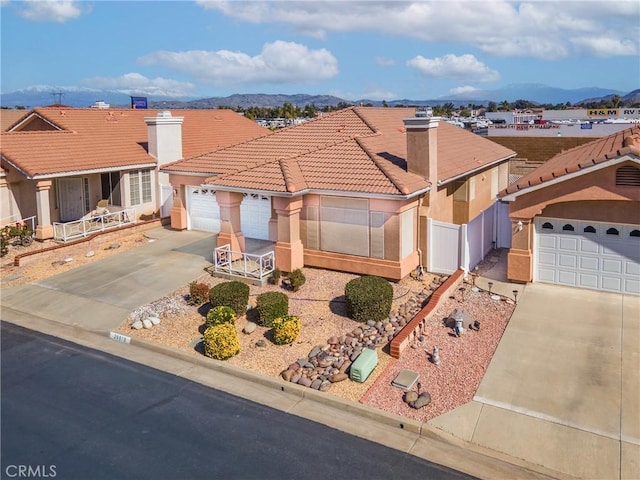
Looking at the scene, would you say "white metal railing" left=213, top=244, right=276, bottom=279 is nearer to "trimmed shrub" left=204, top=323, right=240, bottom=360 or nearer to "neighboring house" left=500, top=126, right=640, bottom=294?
"trimmed shrub" left=204, top=323, right=240, bottom=360

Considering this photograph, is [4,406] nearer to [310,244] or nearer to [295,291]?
[295,291]

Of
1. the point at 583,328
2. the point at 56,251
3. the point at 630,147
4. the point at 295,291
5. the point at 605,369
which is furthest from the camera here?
the point at 56,251

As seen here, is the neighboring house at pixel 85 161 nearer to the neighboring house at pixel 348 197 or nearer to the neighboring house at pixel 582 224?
the neighboring house at pixel 348 197

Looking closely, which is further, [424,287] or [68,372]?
[424,287]

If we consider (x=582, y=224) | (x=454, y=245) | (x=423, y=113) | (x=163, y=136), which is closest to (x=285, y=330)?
(x=454, y=245)

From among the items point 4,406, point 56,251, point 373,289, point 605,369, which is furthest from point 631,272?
point 56,251

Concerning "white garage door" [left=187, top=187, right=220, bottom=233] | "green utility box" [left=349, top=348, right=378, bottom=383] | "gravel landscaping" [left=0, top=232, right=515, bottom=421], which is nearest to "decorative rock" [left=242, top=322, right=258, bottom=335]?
"gravel landscaping" [left=0, top=232, right=515, bottom=421]

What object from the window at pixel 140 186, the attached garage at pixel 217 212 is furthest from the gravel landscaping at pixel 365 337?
the window at pixel 140 186
